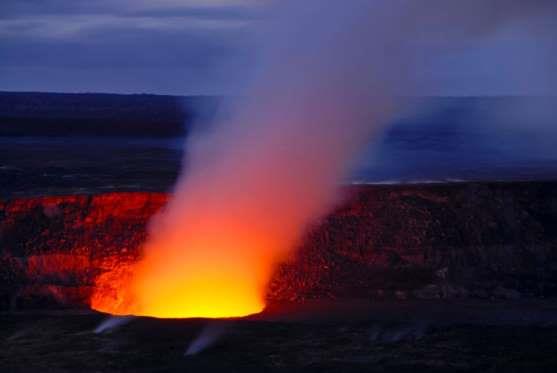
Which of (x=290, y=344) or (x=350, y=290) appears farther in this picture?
(x=350, y=290)

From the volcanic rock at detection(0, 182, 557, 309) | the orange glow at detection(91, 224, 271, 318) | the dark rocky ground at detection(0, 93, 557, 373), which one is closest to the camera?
the dark rocky ground at detection(0, 93, 557, 373)

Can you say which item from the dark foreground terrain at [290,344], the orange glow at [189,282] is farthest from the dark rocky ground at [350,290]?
the orange glow at [189,282]

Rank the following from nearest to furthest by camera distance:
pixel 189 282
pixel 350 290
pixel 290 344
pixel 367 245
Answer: pixel 290 344
pixel 189 282
pixel 350 290
pixel 367 245

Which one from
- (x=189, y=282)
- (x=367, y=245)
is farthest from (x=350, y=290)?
(x=189, y=282)

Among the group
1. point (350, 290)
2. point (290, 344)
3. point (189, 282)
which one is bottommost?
point (290, 344)

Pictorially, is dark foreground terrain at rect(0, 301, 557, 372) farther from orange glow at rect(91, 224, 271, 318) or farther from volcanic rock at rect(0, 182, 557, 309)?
volcanic rock at rect(0, 182, 557, 309)

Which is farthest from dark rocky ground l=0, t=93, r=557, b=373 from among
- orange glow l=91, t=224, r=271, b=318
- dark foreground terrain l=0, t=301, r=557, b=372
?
orange glow l=91, t=224, r=271, b=318

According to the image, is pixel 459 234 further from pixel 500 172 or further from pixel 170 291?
pixel 500 172

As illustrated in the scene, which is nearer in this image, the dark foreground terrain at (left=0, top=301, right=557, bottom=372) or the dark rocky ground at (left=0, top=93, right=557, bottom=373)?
the dark foreground terrain at (left=0, top=301, right=557, bottom=372)

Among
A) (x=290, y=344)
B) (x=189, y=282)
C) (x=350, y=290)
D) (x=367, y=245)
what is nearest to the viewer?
(x=290, y=344)

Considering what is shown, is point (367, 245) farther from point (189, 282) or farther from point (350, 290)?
point (189, 282)
